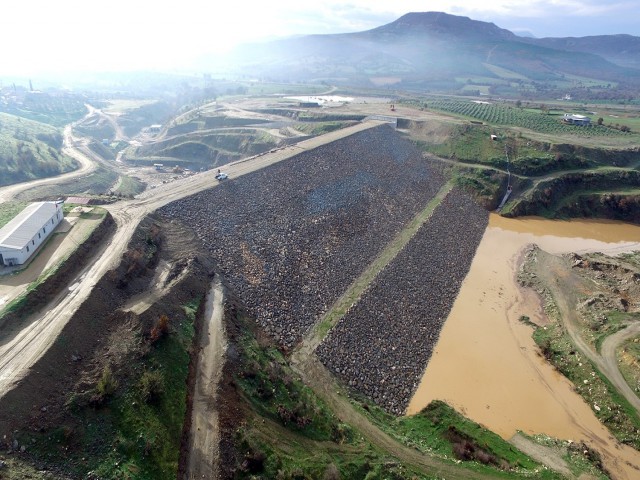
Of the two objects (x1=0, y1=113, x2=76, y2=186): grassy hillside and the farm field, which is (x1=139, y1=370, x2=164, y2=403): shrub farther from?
the farm field

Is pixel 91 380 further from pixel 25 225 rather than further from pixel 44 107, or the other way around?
pixel 44 107

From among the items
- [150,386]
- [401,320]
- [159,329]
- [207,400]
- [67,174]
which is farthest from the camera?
[67,174]

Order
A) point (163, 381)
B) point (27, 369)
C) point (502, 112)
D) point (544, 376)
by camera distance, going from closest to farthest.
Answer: point (27, 369) → point (163, 381) → point (544, 376) → point (502, 112)

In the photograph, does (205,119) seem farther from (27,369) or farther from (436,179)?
(27,369)

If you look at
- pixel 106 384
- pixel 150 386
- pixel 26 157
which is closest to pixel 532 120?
pixel 150 386

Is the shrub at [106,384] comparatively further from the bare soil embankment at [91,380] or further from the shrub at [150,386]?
the shrub at [150,386]

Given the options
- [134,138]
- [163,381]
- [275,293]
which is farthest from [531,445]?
[134,138]
